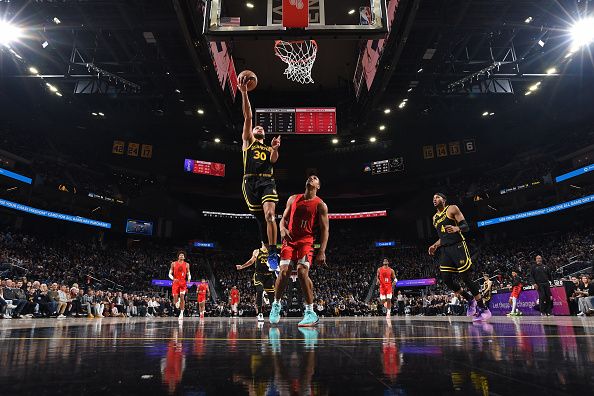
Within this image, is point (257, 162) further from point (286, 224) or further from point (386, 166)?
point (386, 166)

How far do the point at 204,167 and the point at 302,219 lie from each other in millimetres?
24358

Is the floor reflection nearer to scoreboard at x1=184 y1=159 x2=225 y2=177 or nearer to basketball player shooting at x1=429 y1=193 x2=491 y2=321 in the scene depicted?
basketball player shooting at x1=429 y1=193 x2=491 y2=321

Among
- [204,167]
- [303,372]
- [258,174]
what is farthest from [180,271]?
[204,167]

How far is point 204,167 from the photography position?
28078 mm

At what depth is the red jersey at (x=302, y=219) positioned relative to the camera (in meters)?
4.87

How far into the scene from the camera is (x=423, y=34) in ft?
43.9

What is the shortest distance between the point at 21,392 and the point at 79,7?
13.8 m

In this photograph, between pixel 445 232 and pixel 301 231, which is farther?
pixel 445 232

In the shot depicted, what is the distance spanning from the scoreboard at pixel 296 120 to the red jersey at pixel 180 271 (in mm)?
7362

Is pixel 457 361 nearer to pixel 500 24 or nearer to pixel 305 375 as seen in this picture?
pixel 305 375

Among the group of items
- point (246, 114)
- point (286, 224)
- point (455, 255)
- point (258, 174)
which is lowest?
point (455, 255)

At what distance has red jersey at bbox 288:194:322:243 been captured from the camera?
4867 mm

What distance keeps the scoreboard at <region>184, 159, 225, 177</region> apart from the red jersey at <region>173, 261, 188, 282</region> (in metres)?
18.4

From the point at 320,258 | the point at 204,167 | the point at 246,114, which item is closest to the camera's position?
the point at 320,258
